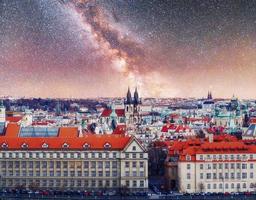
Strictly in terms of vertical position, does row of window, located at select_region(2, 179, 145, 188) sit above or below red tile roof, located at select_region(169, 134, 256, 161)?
below

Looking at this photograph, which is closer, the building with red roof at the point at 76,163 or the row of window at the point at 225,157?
the row of window at the point at 225,157

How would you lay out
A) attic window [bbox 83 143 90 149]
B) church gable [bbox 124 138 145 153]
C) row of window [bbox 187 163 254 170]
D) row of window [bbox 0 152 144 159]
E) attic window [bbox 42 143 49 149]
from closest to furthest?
row of window [bbox 187 163 254 170]
church gable [bbox 124 138 145 153]
row of window [bbox 0 152 144 159]
attic window [bbox 83 143 90 149]
attic window [bbox 42 143 49 149]

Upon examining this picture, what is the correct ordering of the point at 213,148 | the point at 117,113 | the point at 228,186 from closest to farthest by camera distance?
the point at 228,186, the point at 213,148, the point at 117,113

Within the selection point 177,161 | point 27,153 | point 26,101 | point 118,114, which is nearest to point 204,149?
point 177,161

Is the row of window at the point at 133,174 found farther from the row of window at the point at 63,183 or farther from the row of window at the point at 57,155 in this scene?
the row of window at the point at 57,155

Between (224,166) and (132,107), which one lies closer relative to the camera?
(224,166)

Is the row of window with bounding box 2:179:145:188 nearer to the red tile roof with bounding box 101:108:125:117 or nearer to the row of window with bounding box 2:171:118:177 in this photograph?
the row of window with bounding box 2:171:118:177

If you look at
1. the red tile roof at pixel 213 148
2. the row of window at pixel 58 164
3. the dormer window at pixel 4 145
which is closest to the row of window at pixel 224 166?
the red tile roof at pixel 213 148

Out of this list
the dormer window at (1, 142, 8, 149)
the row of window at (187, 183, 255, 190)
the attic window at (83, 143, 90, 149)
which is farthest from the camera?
the dormer window at (1, 142, 8, 149)

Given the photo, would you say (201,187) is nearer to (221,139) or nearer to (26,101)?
(221,139)

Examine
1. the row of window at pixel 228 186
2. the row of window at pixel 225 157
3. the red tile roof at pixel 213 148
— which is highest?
the red tile roof at pixel 213 148

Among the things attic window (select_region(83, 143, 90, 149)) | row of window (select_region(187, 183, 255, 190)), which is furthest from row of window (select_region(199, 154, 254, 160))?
attic window (select_region(83, 143, 90, 149))

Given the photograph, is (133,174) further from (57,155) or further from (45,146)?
(45,146)

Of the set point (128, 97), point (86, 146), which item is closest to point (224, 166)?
point (86, 146)
